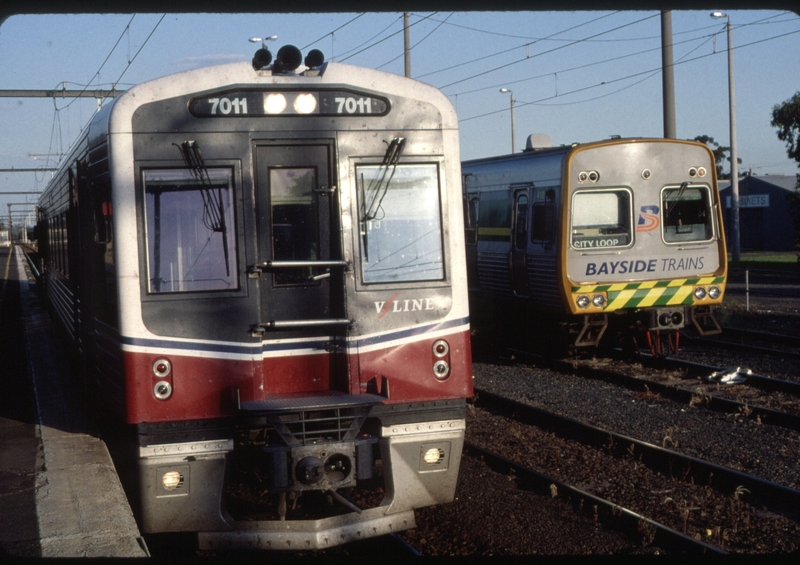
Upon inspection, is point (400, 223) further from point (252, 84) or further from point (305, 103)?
point (252, 84)

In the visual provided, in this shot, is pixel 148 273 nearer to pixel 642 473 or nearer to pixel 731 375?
pixel 642 473

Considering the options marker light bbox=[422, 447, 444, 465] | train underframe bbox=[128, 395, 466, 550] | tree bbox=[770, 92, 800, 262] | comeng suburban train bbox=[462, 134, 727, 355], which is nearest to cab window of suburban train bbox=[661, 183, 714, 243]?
comeng suburban train bbox=[462, 134, 727, 355]

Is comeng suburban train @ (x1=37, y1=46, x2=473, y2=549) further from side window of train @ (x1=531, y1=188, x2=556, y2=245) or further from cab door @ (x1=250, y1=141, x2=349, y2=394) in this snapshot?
side window of train @ (x1=531, y1=188, x2=556, y2=245)

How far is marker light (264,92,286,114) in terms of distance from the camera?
19.2 ft

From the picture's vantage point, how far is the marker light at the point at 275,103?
5863mm

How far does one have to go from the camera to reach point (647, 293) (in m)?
12.5

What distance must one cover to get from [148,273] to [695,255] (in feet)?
29.5

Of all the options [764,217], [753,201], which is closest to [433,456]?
[753,201]

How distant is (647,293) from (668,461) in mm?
4935

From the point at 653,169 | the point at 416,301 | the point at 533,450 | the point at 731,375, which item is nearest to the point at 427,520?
the point at 416,301

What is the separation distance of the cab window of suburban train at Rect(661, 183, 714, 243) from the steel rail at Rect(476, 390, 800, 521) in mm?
3885

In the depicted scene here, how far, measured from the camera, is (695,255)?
41.5 feet

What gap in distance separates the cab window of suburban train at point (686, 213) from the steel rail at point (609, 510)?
5.70m

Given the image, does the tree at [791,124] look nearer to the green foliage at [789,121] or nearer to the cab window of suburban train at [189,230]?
the green foliage at [789,121]
